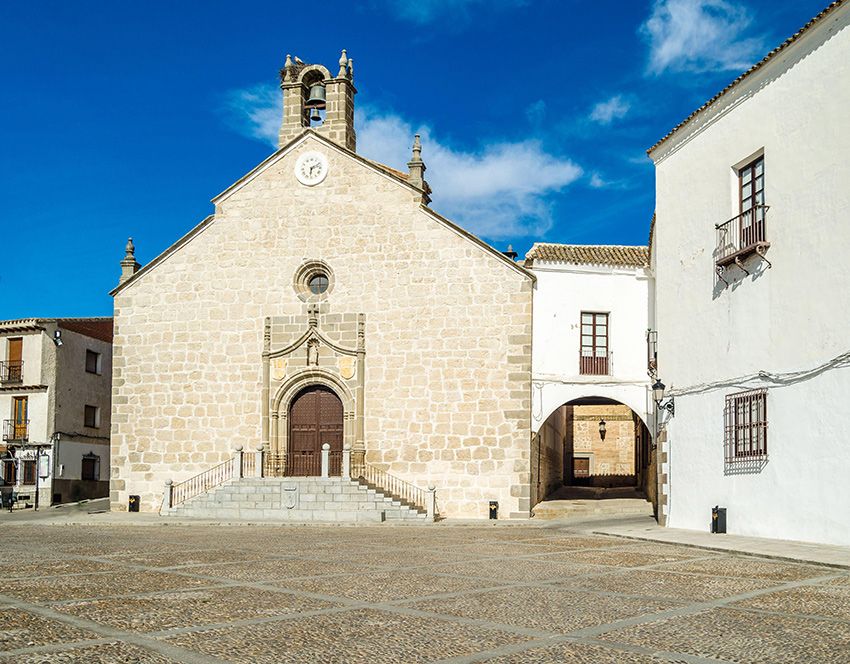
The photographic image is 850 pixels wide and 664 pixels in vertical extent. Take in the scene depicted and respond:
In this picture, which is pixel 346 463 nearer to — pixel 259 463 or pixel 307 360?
pixel 259 463

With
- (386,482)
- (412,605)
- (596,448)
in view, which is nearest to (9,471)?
(386,482)

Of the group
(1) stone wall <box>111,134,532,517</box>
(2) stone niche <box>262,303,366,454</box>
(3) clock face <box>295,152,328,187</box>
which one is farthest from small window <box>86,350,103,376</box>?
(3) clock face <box>295,152,328,187</box>

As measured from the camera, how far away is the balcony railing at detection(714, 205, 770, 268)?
14.9 meters

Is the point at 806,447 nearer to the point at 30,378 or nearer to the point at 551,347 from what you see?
the point at 551,347

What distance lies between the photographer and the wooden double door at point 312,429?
23391mm

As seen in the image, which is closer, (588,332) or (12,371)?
(588,332)

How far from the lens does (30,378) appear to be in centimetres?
3234

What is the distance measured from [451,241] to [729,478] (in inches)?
382

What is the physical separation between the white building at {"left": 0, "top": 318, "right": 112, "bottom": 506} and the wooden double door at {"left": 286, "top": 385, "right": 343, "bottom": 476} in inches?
456

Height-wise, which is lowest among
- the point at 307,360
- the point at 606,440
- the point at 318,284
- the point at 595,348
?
the point at 606,440

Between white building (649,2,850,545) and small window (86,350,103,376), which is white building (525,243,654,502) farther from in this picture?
small window (86,350,103,376)

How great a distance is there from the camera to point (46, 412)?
105 ft

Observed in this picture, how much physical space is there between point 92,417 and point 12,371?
342 centimetres

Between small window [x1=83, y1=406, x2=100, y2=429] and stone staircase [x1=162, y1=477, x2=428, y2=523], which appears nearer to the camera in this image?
stone staircase [x1=162, y1=477, x2=428, y2=523]
